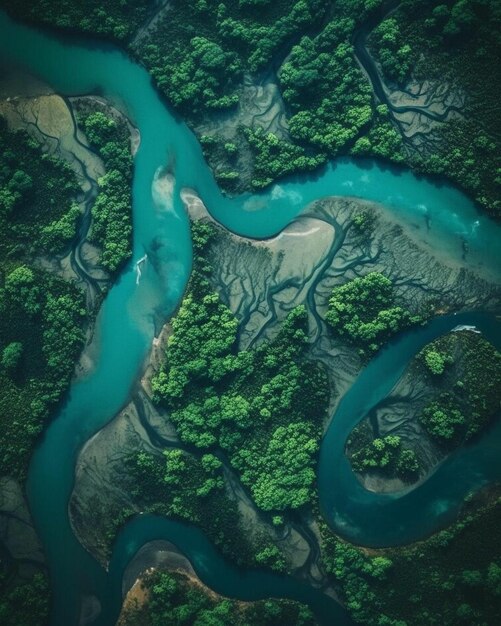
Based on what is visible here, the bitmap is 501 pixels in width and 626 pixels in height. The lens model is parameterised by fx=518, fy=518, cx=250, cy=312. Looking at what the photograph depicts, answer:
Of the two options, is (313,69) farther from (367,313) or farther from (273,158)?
(367,313)

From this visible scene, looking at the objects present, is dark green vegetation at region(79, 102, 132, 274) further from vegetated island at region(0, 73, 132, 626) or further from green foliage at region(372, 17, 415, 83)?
green foliage at region(372, 17, 415, 83)

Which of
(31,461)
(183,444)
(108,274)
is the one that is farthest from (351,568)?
(108,274)

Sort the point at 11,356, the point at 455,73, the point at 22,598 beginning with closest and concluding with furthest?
the point at 22,598 → the point at 11,356 → the point at 455,73

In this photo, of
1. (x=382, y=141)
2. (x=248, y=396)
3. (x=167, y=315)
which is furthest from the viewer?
(x=167, y=315)

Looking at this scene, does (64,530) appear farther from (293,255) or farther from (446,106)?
(446,106)

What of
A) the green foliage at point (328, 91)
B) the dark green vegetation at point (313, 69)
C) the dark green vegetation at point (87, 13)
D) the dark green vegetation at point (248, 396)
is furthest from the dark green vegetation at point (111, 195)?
the green foliage at point (328, 91)

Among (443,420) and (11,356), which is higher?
(443,420)

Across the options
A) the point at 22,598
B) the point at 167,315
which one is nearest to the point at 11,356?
the point at 167,315
